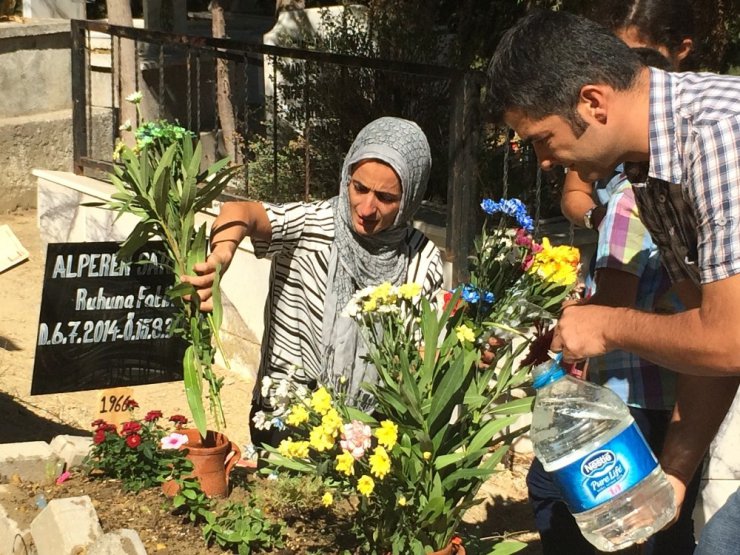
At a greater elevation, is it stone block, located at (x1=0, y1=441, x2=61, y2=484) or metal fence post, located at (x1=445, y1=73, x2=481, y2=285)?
metal fence post, located at (x1=445, y1=73, x2=481, y2=285)

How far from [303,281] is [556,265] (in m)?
0.94

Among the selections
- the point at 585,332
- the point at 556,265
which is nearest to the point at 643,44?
the point at 556,265

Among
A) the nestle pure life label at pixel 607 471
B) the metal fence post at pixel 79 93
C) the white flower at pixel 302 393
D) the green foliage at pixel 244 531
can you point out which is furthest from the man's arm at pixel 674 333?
the metal fence post at pixel 79 93

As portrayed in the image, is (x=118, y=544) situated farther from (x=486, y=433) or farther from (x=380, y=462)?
(x=486, y=433)

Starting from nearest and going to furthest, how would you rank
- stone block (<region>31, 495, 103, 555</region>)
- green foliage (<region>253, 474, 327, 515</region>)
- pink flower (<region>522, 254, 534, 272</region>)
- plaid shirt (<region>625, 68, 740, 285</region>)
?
plaid shirt (<region>625, 68, 740, 285</region>), pink flower (<region>522, 254, 534, 272</region>), stone block (<region>31, 495, 103, 555</region>), green foliage (<region>253, 474, 327, 515</region>)

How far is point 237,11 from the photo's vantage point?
2006 cm

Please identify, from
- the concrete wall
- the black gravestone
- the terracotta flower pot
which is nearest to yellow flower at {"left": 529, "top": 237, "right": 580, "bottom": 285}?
the terracotta flower pot

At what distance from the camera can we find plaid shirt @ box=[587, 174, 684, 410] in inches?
105

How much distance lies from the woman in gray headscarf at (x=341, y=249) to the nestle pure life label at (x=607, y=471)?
119 cm

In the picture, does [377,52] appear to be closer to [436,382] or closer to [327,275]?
[327,275]

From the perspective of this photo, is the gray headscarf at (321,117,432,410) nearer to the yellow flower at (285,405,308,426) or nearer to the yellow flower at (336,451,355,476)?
the yellow flower at (285,405,308,426)

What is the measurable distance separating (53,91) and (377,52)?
303 cm

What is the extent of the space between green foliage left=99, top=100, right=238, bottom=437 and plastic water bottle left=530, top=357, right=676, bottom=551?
1.00 meters

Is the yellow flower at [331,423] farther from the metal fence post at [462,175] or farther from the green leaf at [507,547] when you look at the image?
the metal fence post at [462,175]
